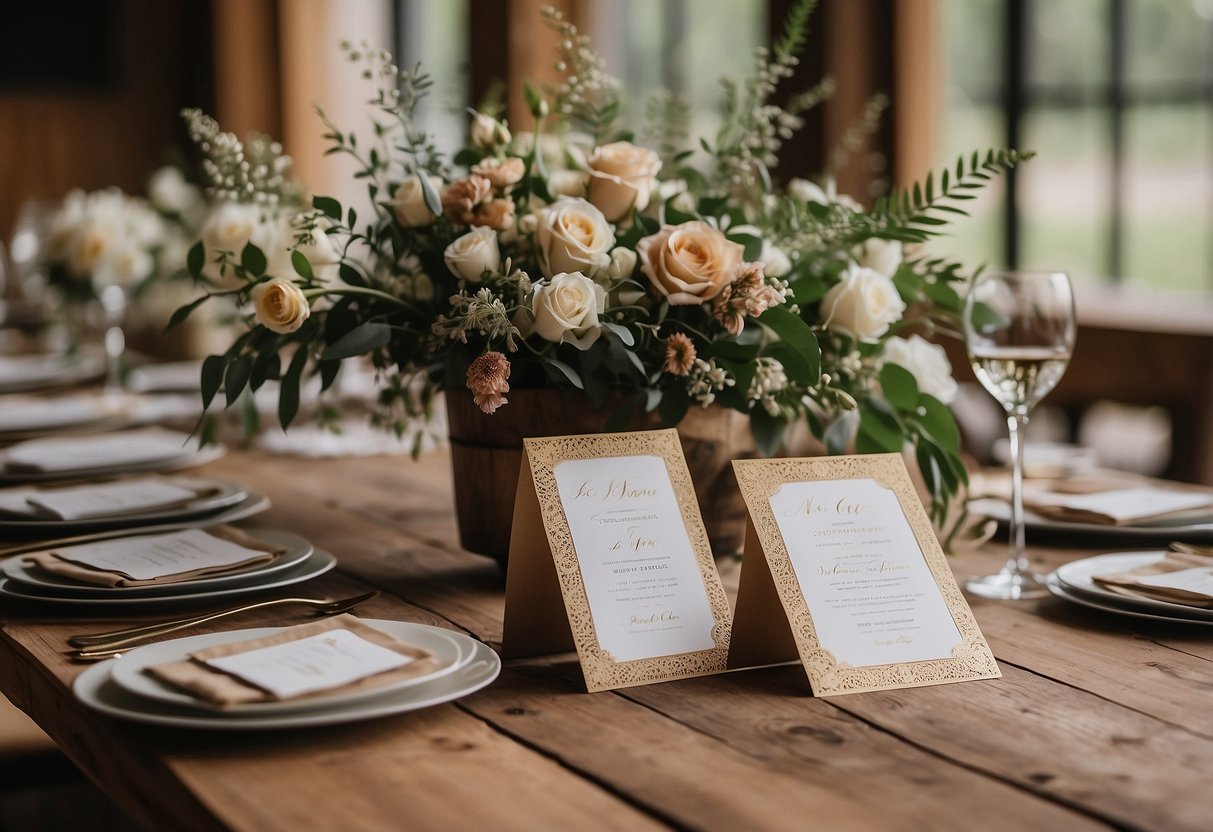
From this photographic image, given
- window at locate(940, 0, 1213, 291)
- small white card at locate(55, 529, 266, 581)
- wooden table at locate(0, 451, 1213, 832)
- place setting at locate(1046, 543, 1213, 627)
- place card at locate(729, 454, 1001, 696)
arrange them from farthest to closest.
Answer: window at locate(940, 0, 1213, 291) → small white card at locate(55, 529, 266, 581) → place setting at locate(1046, 543, 1213, 627) → place card at locate(729, 454, 1001, 696) → wooden table at locate(0, 451, 1213, 832)

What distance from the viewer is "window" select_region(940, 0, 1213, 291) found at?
14.1ft

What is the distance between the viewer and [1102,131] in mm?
4480

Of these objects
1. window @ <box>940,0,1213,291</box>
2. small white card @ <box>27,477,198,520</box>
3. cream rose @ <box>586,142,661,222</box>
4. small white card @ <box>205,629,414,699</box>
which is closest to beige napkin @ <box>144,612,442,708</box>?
small white card @ <box>205,629,414,699</box>

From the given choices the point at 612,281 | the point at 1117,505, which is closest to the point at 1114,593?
the point at 1117,505

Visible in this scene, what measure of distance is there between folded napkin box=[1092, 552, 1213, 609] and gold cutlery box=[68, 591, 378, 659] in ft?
1.94

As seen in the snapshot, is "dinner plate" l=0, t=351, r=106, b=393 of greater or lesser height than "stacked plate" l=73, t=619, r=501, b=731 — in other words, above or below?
above

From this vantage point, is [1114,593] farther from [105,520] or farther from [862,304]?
[105,520]

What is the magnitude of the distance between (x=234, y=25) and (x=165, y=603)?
6.66m

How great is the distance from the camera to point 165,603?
42.8 inches

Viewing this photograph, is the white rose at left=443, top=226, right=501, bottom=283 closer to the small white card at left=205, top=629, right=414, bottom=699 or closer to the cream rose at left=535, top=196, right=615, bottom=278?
the cream rose at left=535, top=196, right=615, bottom=278

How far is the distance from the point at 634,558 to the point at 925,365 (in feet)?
1.35

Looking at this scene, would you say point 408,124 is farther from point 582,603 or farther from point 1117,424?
point 1117,424

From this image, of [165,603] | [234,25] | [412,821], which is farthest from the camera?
[234,25]

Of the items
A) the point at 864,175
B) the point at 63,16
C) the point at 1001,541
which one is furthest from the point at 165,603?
the point at 63,16
